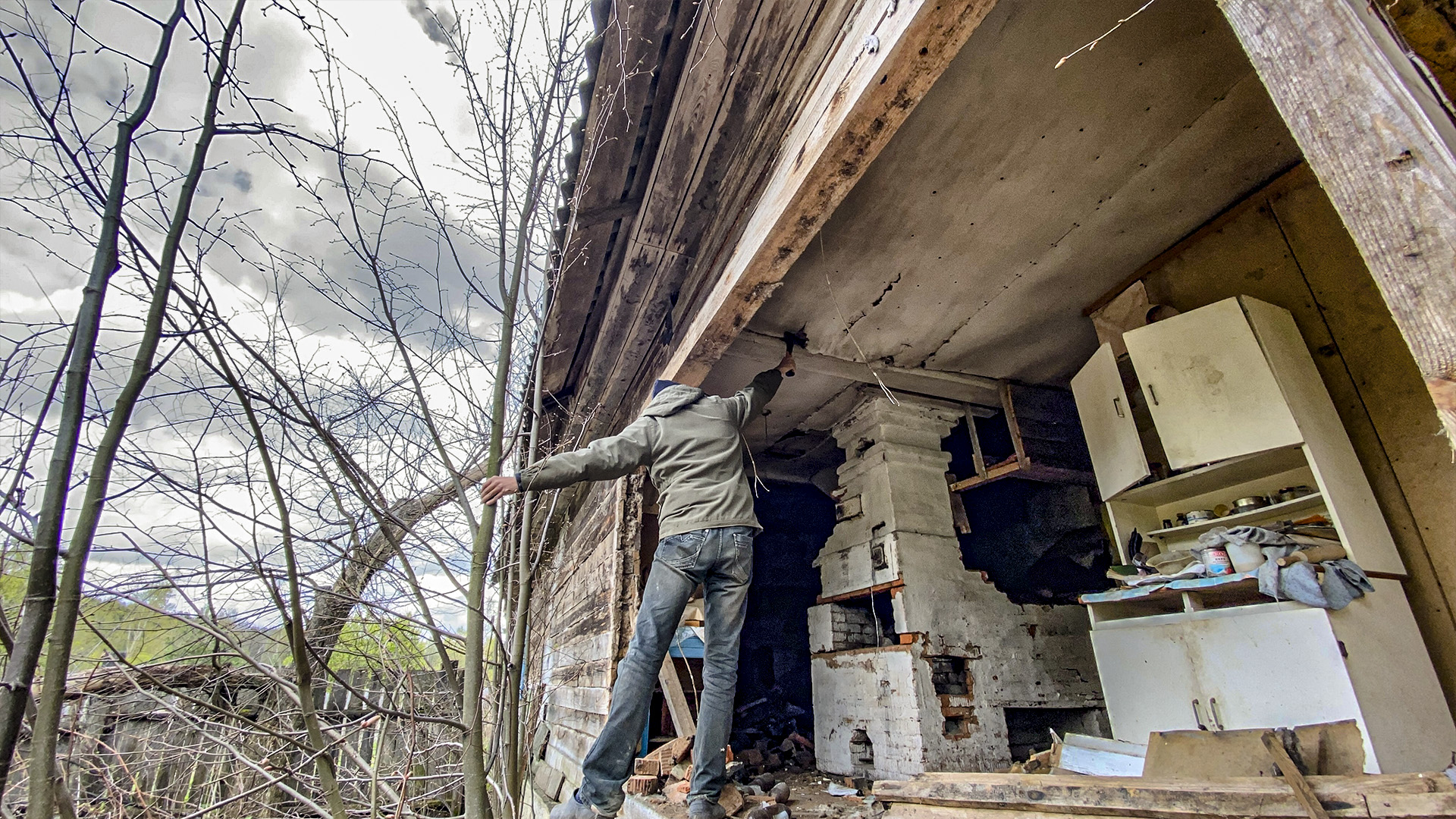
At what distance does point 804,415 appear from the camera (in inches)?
190

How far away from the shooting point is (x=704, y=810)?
2334mm

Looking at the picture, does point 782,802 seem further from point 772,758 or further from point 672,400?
point 672,400

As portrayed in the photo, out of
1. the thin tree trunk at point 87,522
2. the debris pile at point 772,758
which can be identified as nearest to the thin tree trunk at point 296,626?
the thin tree trunk at point 87,522

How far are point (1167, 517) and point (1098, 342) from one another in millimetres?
1096

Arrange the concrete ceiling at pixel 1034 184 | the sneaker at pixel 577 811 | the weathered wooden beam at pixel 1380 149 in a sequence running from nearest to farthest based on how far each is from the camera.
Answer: the weathered wooden beam at pixel 1380 149
the concrete ceiling at pixel 1034 184
the sneaker at pixel 577 811

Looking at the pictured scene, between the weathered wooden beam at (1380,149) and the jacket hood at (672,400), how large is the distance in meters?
2.32

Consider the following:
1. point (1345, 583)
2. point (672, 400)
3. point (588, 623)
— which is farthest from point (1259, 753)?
point (588, 623)

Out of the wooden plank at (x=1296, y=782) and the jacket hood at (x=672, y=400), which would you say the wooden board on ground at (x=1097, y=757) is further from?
the jacket hood at (x=672, y=400)

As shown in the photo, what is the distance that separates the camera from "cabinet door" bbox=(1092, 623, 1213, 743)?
253 cm

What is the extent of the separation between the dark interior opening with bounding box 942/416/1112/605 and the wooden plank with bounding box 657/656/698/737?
199 centimetres

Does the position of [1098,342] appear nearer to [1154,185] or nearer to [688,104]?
[1154,185]

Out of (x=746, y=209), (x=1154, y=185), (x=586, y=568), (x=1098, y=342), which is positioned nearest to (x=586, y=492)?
(x=586, y=568)

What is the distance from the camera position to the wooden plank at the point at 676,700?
11.5 ft

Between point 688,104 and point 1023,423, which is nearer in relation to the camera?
point 688,104
